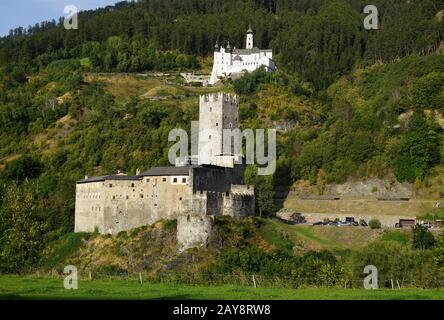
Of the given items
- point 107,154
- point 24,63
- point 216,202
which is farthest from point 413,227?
point 24,63

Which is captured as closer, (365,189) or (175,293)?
(175,293)

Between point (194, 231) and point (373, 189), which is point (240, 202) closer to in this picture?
point (194, 231)

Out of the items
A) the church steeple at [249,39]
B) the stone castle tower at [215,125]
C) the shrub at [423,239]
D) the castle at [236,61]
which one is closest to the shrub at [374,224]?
the shrub at [423,239]

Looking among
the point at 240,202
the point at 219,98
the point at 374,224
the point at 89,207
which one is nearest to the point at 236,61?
the point at 219,98

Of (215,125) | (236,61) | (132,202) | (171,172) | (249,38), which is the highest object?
(249,38)

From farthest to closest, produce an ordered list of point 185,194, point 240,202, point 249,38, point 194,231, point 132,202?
point 249,38
point 132,202
point 240,202
point 185,194
point 194,231

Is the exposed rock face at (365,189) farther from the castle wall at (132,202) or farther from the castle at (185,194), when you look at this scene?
the castle wall at (132,202)
